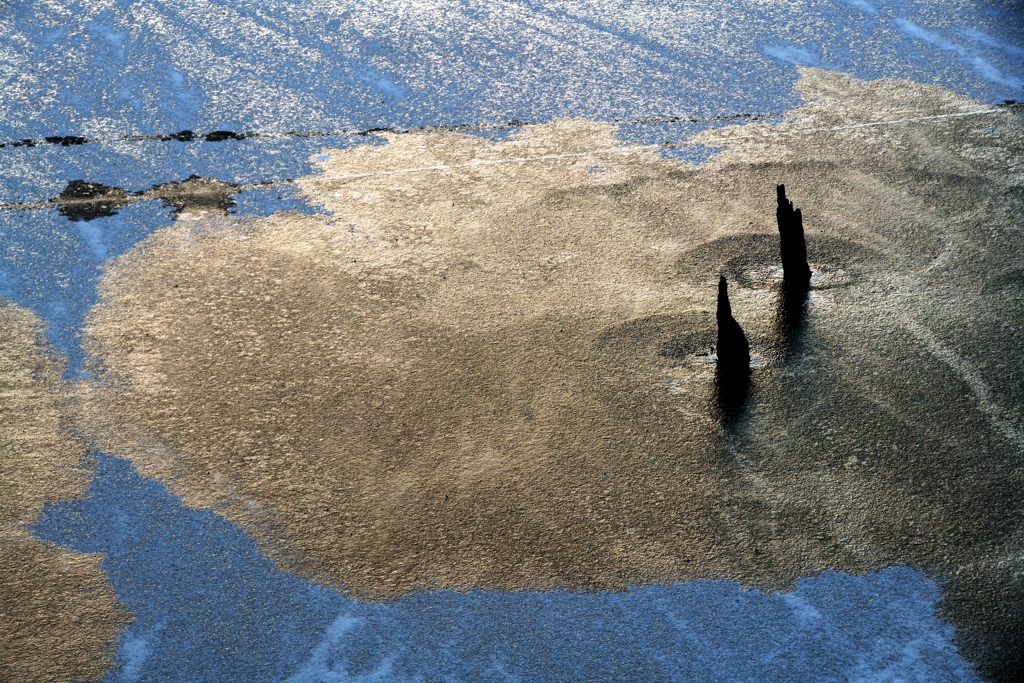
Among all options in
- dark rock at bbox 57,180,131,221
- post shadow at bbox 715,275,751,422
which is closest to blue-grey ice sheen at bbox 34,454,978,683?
post shadow at bbox 715,275,751,422

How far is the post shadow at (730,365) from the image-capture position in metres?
3.92

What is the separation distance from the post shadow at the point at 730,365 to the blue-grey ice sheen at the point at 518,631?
90 cm

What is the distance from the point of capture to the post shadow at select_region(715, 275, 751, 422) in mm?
3918

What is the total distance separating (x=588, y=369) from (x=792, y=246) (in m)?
1.16

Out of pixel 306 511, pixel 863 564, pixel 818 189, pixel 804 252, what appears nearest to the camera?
pixel 863 564

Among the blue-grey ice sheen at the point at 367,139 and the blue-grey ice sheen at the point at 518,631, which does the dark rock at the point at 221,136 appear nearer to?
the blue-grey ice sheen at the point at 367,139

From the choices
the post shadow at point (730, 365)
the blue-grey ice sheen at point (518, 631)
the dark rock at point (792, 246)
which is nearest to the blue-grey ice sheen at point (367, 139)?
the blue-grey ice sheen at point (518, 631)

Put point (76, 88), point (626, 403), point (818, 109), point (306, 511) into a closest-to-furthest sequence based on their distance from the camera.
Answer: point (306, 511) < point (626, 403) < point (818, 109) < point (76, 88)

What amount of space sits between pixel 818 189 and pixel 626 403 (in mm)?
2146

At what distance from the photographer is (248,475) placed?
3.69 m

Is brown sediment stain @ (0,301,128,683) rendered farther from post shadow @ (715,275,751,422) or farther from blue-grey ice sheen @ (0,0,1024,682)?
post shadow @ (715,275,751,422)

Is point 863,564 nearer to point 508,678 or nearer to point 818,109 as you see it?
point 508,678

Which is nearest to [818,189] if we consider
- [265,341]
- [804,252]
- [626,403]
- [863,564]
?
[804,252]

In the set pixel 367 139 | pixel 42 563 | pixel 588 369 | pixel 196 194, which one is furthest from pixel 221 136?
pixel 42 563
